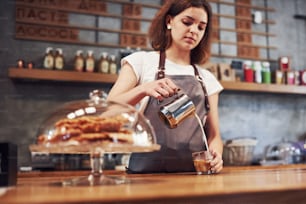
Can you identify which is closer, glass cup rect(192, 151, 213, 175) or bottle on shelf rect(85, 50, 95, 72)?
glass cup rect(192, 151, 213, 175)

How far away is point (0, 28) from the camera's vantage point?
132 inches

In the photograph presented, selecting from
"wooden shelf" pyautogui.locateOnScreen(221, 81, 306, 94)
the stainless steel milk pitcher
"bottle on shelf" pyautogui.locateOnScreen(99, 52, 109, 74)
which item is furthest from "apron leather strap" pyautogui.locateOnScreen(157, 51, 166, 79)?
"wooden shelf" pyautogui.locateOnScreen(221, 81, 306, 94)

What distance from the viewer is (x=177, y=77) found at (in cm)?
175

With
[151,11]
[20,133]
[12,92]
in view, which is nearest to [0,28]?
[12,92]

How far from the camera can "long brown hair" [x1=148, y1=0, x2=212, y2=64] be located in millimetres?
1768

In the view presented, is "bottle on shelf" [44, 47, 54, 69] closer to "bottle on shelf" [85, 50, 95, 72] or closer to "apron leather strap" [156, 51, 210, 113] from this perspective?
"bottle on shelf" [85, 50, 95, 72]

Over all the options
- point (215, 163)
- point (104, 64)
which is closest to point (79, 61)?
point (104, 64)

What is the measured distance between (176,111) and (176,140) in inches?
17.0

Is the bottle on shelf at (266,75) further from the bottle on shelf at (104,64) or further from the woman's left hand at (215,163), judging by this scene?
the woman's left hand at (215,163)

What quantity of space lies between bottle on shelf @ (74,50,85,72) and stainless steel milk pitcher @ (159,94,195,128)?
2137mm

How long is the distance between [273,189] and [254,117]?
3442 mm

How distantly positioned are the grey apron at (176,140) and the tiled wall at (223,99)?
1772 millimetres

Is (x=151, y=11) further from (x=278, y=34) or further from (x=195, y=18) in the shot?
(x=195, y=18)

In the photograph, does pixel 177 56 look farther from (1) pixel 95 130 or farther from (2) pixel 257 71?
(2) pixel 257 71
